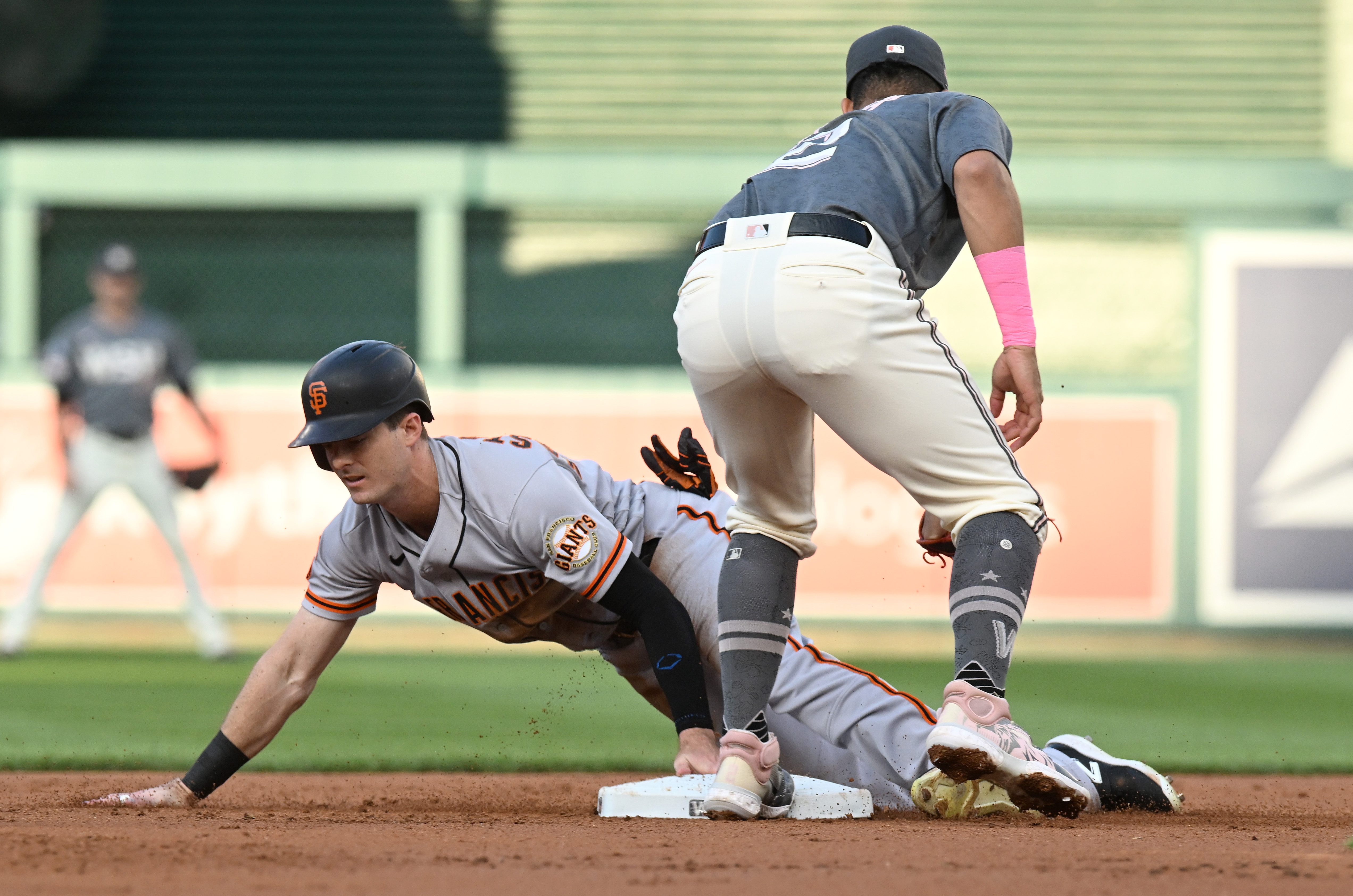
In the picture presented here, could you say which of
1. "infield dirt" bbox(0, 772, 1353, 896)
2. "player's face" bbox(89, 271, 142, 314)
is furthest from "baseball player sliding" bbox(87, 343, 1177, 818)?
"player's face" bbox(89, 271, 142, 314)

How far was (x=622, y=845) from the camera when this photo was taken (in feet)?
8.95

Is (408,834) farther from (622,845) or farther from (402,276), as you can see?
(402,276)

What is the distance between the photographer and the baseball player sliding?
3.30 m

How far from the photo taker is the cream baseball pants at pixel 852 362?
9.41 feet

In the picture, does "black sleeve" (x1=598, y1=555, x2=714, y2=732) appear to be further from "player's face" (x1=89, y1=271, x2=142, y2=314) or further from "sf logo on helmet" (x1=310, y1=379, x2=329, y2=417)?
"player's face" (x1=89, y1=271, x2=142, y2=314)

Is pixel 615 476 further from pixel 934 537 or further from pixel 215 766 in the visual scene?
pixel 934 537

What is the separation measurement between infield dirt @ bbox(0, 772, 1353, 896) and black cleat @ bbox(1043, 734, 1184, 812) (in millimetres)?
56

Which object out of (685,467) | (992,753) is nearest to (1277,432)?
(685,467)

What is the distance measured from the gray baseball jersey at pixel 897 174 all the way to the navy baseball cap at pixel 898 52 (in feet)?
0.38

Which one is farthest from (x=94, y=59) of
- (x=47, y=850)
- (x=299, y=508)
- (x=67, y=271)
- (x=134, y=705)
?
(x=47, y=850)

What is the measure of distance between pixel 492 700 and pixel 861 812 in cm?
377

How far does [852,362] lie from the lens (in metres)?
2.86

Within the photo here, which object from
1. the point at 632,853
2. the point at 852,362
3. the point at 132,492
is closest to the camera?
the point at 632,853

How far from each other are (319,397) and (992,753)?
1.50m
